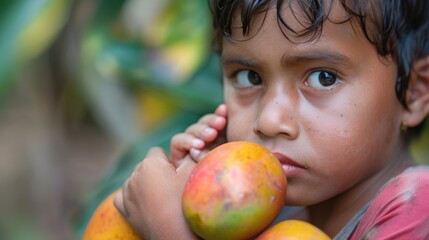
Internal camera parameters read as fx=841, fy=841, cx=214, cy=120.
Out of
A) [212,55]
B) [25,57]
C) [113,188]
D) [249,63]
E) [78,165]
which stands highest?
[249,63]

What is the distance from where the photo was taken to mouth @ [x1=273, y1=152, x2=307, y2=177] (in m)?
1.65

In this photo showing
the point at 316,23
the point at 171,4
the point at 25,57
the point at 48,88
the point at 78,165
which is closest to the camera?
the point at 316,23

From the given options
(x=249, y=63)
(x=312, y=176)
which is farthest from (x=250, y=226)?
(x=249, y=63)

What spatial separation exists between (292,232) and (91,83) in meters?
1.81

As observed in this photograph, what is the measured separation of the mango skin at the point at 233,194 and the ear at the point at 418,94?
46cm

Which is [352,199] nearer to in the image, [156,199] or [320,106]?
[320,106]

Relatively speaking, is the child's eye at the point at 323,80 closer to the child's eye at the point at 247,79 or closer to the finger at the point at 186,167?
the child's eye at the point at 247,79

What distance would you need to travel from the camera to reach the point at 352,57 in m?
1.67

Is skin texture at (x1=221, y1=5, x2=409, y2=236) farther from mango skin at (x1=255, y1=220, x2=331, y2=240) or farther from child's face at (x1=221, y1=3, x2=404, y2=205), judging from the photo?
mango skin at (x1=255, y1=220, x2=331, y2=240)

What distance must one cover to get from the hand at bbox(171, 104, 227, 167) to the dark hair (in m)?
0.19

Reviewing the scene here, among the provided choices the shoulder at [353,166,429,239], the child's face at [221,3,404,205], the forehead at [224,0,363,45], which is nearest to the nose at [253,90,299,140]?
the child's face at [221,3,404,205]

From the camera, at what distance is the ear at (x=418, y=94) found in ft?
5.96

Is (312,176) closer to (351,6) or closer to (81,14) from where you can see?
(351,6)

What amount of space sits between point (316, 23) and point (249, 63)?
0.17 m
